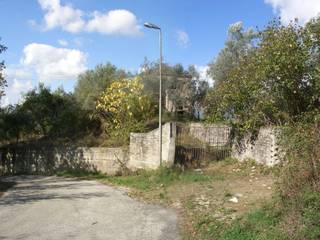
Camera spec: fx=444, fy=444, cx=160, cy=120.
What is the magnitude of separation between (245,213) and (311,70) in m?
9.66

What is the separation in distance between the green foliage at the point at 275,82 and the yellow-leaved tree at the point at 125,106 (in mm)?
11020

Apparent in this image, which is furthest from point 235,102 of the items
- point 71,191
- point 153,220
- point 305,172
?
point 305,172

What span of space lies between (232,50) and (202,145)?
890 inches

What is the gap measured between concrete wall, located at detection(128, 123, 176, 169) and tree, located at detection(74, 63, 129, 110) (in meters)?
16.2

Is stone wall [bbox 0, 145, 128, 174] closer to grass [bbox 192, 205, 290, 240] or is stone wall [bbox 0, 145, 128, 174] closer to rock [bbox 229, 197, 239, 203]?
rock [bbox 229, 197, 239, 203]

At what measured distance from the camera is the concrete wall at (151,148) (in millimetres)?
22844

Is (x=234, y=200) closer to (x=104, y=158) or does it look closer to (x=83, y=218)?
(x=83, y=218)

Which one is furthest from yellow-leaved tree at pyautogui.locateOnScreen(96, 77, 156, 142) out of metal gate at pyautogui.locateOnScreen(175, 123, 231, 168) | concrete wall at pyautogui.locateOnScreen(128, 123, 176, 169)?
metal gate at pyautogui.locateOnScreen(175, 123, 231, 168)

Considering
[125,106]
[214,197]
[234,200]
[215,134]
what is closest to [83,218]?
[214,197]

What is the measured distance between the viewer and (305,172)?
33.4 feet

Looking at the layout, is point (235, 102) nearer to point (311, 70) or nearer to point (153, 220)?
point (311, 70)

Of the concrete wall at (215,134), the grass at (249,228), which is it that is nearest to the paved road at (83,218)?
the grass at (249,228)

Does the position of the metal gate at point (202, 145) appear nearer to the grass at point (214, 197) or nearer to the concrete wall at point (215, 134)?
the concrete wall at point (215, 134)

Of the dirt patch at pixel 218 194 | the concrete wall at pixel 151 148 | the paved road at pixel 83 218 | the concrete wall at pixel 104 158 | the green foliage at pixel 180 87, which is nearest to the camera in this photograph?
the paved road at pixel 83 218
